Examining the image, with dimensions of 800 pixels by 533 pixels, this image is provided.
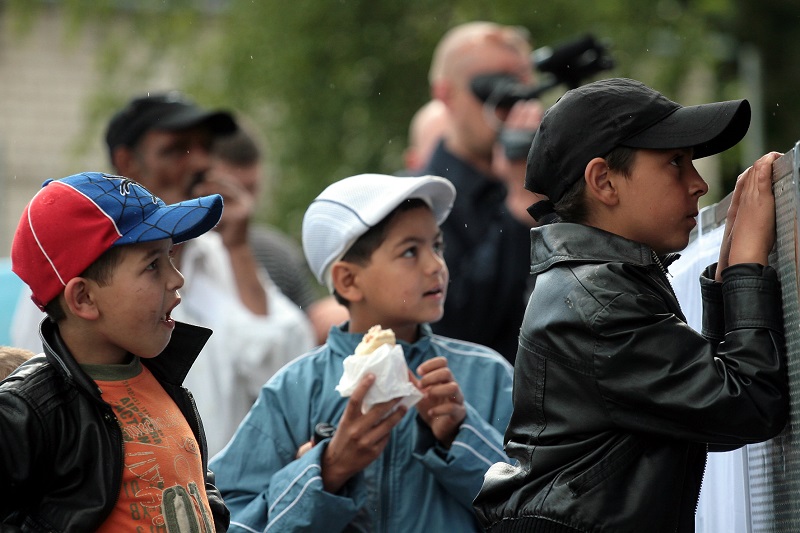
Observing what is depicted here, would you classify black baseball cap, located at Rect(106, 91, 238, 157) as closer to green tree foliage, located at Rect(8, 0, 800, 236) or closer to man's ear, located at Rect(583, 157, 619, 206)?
man's ear, located at Rect(583, 157, 619, 206)

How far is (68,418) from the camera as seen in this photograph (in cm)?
305

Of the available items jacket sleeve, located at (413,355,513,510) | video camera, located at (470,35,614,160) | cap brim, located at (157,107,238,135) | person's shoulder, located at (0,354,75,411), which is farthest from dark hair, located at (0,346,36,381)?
video camera, located at (470,35,614,160)

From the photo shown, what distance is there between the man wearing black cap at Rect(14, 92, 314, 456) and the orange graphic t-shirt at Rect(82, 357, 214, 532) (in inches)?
90.9

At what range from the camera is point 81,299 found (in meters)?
3.24

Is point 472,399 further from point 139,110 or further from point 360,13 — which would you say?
point 360,13

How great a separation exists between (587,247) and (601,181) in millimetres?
169

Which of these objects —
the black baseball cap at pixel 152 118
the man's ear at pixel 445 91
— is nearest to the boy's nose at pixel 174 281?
the black baseball cap at pixel 152 118

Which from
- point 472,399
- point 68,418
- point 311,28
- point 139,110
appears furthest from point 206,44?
point 68,418

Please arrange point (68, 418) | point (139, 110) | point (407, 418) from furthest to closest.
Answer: point (139, 110)
point (407, 418)
point (68, 418)

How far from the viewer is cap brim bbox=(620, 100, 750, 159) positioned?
3.00 meters

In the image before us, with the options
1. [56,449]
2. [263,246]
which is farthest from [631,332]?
[263,246]

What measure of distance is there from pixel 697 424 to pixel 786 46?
45.0ft

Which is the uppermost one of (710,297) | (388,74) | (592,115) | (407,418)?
(388,74)

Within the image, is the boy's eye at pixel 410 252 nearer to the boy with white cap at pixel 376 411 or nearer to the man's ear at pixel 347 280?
the boy with white cap at pixel 376 411
